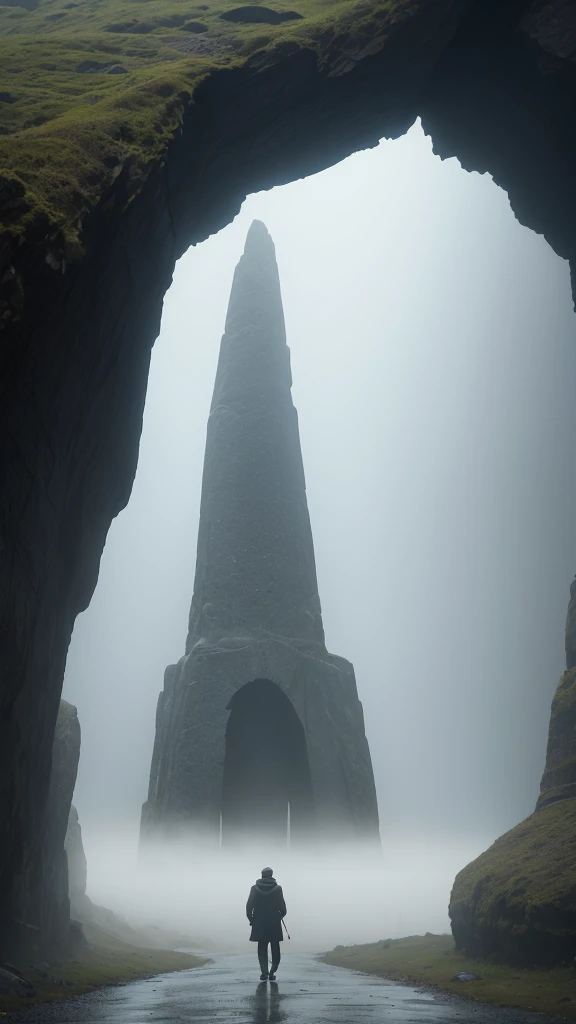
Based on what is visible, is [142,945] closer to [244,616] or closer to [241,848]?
[241,848]

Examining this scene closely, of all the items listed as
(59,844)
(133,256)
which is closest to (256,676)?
(59,844)

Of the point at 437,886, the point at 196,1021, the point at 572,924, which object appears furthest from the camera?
the point at 437,886

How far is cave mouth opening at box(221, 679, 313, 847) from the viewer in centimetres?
2266

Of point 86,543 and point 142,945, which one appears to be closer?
point 86,543

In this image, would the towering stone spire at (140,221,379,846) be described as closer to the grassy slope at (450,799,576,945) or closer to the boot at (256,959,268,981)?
the grassy slope at (450,799,576,945)

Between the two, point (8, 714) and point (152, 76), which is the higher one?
point (152, 76)

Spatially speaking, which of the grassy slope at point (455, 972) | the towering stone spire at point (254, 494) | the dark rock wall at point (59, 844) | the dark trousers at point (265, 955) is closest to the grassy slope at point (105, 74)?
the grassy slope at point (455, 972)

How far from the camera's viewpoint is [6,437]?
7914 millimetres

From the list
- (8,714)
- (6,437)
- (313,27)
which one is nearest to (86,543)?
(8,714)

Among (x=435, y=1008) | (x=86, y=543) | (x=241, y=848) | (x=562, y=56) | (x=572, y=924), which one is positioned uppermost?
(x=562, y=56)

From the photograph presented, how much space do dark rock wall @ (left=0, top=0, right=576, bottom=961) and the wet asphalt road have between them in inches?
85.6

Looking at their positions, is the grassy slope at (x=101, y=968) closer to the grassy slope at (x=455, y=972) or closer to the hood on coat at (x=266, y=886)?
the hood on coat at (x=266, y=886)

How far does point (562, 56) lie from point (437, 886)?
18.5 m

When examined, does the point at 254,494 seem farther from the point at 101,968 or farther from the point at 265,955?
the point at 265,955
